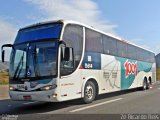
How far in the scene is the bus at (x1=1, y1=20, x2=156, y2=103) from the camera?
37.7 ft

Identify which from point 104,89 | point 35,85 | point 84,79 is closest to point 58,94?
point 35,85

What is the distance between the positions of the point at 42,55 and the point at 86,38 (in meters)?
2.76

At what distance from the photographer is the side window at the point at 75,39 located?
12259 millimetres

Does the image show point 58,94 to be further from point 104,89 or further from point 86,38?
point 104,89

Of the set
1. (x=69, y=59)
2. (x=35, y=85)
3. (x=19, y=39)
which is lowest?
(x=35, y=85)

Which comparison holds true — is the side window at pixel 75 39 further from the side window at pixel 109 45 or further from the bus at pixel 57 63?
the side window at pixel 109 45

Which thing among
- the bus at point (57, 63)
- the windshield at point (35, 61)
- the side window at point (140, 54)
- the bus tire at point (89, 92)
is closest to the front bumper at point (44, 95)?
the bus at point (57, 63)

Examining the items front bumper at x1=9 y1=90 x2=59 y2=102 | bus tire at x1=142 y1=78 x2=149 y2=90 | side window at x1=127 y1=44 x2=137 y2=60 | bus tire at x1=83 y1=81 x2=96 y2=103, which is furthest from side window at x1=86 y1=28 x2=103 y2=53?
bus tire at x1=142 y1=78 x2=149 y2=90

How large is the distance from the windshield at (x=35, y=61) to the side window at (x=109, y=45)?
4616mm

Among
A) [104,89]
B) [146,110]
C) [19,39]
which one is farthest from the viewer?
[104,89]

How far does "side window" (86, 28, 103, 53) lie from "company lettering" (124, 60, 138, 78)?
4.32 m

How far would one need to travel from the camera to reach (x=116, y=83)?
17062mm

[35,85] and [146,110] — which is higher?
[35,85]

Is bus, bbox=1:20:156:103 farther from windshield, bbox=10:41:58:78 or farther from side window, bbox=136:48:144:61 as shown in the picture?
side window, bbox=136:48:144:61
